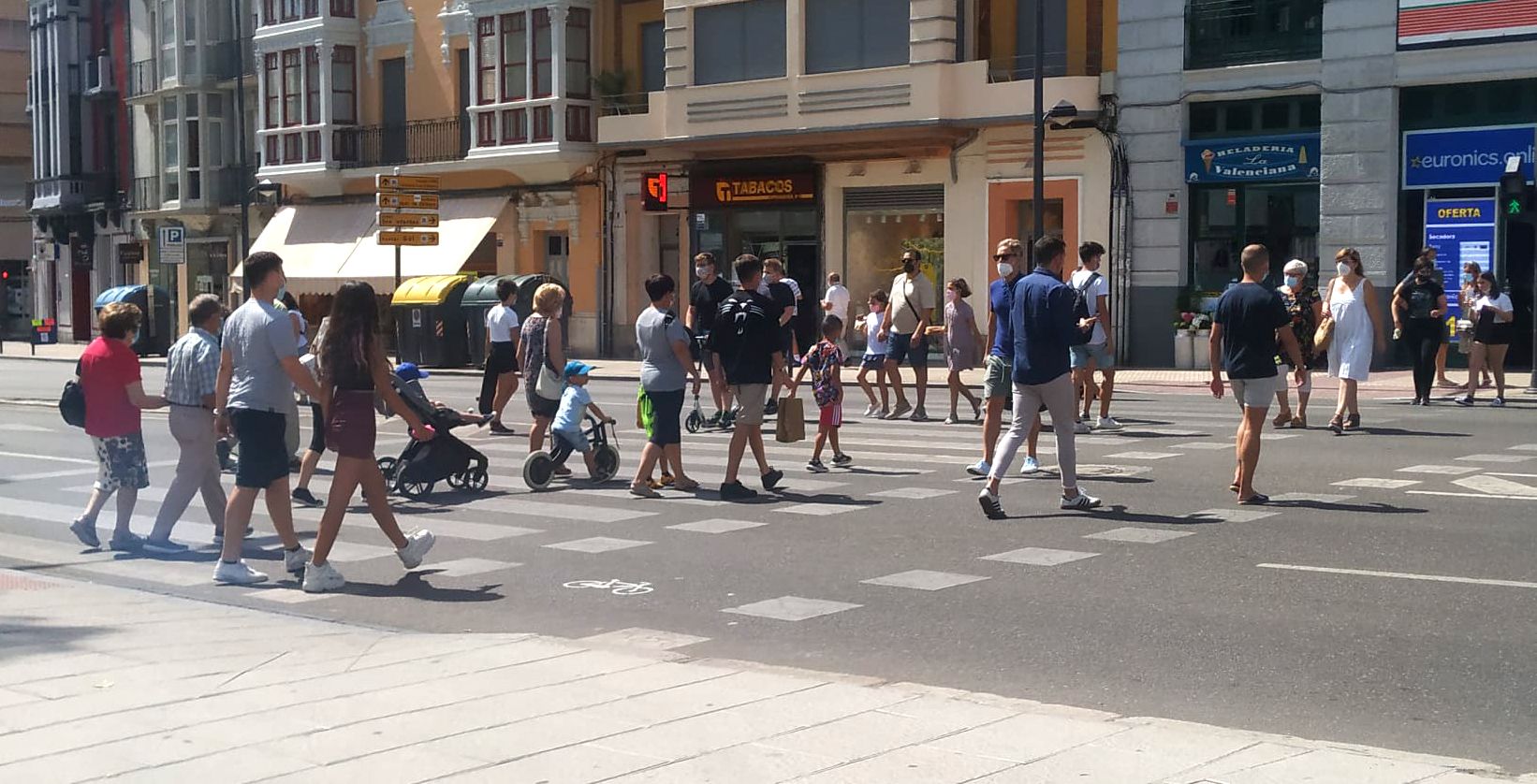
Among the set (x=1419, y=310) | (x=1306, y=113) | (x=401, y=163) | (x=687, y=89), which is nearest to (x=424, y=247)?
(x=401, y=163)

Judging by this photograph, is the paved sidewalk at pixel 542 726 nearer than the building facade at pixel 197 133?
Yes

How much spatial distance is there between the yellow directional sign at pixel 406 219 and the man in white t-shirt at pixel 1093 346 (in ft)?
64.3

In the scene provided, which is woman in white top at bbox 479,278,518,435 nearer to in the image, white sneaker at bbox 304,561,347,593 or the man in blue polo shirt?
the man in blue polo shirt

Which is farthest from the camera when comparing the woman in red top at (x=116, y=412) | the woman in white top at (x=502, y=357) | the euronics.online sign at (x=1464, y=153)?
the euronics.online sign at (x=1464, y=153)

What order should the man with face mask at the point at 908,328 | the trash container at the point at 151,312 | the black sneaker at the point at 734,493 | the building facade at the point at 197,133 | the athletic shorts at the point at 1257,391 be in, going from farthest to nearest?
the building facade at the point at 197,133 → the trash container at the point at 151,312 → the man with face mask at the point at 908,328 → the black sneaker at the point at 734,493 → the athletic shorts at the point at 1257,391

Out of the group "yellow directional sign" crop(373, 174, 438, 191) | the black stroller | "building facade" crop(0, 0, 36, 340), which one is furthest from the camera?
"building facade" crop(0, 0, 36, 340)

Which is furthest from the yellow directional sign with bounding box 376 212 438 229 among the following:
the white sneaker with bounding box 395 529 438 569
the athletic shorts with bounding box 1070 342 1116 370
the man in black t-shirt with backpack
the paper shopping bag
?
the white sneaker with bounding box 395 529 438 569

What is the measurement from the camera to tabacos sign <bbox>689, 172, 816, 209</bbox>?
34.1 m

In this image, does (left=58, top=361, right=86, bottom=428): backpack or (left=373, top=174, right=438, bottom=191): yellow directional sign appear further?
(left=373, top=174, right=438, bottom=191): yellow directional sign

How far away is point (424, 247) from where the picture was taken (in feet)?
133

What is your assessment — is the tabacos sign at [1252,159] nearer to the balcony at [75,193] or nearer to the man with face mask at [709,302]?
the man with face mask at [709,302]

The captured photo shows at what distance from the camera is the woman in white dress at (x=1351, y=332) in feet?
55.3

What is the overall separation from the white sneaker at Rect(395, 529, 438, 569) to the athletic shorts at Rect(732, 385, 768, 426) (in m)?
3.71

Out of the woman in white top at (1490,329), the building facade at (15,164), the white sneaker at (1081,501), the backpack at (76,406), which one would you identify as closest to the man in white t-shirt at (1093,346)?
the white sneaker at (1081,501)
